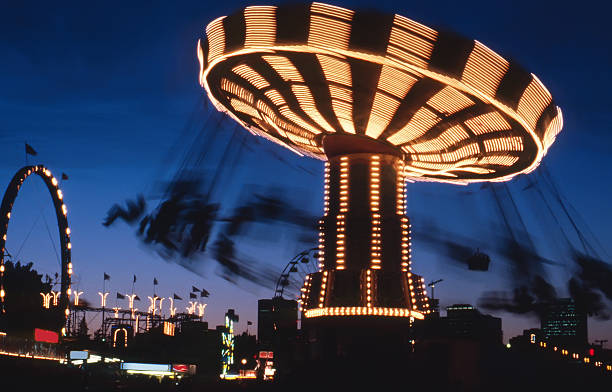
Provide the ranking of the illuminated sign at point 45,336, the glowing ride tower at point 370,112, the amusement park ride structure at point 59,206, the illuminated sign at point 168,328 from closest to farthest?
the glowing ride tower at point 370,112 → the amusement park ride structure at point 59,206 → the illuminated sign at point 45,336 → the illuminated sign at point 168,328

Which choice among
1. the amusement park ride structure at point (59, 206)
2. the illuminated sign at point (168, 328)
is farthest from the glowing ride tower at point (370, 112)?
the illuminated sign at point (168, 328)

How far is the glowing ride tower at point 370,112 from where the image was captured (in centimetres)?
2512

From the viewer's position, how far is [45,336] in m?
47.4

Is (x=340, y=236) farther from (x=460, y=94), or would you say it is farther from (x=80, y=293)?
(x=80, y=293)

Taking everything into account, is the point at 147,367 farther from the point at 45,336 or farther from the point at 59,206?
the point at 59,206

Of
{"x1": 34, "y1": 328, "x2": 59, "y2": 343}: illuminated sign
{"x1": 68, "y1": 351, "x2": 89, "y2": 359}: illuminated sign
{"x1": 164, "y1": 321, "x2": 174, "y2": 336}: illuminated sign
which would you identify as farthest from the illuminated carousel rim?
{"x1": 164, "y1": 321, "x2": 174, "y2": 336}: illuminated sign

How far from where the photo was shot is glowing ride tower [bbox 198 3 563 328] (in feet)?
82.4

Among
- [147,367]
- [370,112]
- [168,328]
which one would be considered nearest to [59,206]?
[370,112]

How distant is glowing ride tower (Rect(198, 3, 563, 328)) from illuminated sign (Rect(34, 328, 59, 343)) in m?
19.0

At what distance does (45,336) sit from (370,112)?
1063 inches

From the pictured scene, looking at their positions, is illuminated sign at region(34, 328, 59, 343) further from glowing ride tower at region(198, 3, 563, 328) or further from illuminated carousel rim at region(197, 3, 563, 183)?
illuminated carousel rim at region(197, 3, 563, 183)

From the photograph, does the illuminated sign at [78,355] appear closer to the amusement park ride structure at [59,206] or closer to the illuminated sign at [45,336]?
the illuminated sign at [45,336]

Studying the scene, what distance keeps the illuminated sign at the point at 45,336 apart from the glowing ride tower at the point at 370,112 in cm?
1898

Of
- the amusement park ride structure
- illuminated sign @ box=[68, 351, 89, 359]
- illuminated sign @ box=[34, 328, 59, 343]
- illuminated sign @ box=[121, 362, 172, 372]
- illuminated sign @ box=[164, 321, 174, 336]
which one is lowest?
illuminated sign @ box=[121, 362, 172, 372]
